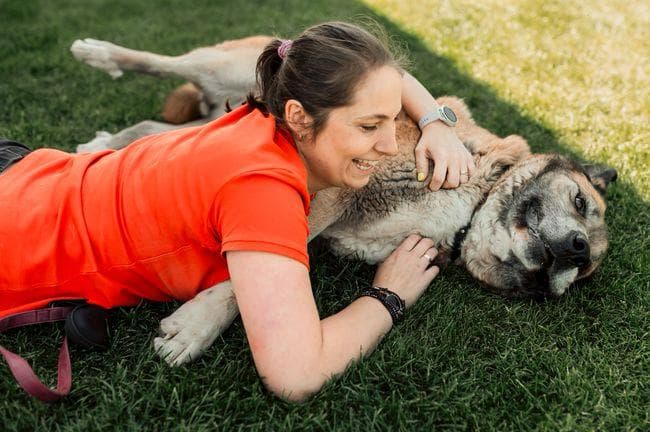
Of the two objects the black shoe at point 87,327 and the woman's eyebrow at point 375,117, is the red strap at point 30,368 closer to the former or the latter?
the black shoe at point 87,327

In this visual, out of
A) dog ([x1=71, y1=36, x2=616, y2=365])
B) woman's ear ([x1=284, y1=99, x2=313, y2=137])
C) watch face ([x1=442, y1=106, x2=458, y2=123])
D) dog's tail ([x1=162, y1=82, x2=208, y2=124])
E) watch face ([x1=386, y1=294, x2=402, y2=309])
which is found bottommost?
dog's tail ([x1=162, y1=82, x2=208, y2=124])

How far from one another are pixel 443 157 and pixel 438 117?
0.87 feet

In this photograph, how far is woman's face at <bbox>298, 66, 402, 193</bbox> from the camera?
2.08 meters

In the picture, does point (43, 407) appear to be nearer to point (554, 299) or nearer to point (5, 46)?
point (554, 299)

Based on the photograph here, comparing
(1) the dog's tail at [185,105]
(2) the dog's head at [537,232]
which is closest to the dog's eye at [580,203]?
(2) the dog's head at [537,232]

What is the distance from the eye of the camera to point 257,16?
23.8ft

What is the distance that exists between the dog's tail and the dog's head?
2.31 meters

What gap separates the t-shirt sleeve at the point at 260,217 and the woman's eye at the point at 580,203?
66.4 inches

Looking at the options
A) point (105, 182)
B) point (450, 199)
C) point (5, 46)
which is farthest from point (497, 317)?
point (5, 46)

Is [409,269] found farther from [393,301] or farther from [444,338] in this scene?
[444,338]

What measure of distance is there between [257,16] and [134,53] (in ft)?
12.1

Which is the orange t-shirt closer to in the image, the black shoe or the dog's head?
the black shoe

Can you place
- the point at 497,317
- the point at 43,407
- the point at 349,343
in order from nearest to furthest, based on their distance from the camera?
the point at 43,407, the point at 349,343, the point at 497,317

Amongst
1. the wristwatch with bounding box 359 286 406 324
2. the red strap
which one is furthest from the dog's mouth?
the red strap
